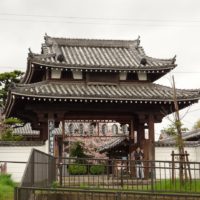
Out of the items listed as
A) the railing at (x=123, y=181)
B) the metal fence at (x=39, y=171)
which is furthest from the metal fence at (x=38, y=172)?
the railing at (x=123, y=181)

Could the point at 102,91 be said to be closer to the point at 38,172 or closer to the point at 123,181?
the point at 123,181

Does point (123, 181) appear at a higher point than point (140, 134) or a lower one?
lower

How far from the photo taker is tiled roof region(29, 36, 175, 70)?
2610cm

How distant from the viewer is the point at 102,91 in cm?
2572

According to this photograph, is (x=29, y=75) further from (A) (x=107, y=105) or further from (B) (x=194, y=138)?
(B) (x=194, y=138)

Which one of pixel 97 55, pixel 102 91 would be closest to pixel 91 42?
pixel 97 55

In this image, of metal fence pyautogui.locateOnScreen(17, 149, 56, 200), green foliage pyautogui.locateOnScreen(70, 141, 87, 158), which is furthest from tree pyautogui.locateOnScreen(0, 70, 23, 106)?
metal fence pyautogui.locateOnScreen(17, 149, 56, 200)

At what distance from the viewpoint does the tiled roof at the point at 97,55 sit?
26.1m

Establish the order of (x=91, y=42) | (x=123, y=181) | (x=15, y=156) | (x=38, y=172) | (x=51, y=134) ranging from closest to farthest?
(x=38, y=172), (x=123, y=181), (x=51, y=134), (x=15, y=156), (x=91, y=42)

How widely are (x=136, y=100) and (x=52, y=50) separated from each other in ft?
21.1

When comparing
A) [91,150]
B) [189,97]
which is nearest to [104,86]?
[189,97]

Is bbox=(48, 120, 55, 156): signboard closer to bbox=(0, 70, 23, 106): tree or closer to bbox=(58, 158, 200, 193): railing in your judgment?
bbox=(58, 158, 200, 193): railing

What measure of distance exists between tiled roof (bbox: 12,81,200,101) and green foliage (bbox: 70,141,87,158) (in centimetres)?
2402

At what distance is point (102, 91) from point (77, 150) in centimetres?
2580
